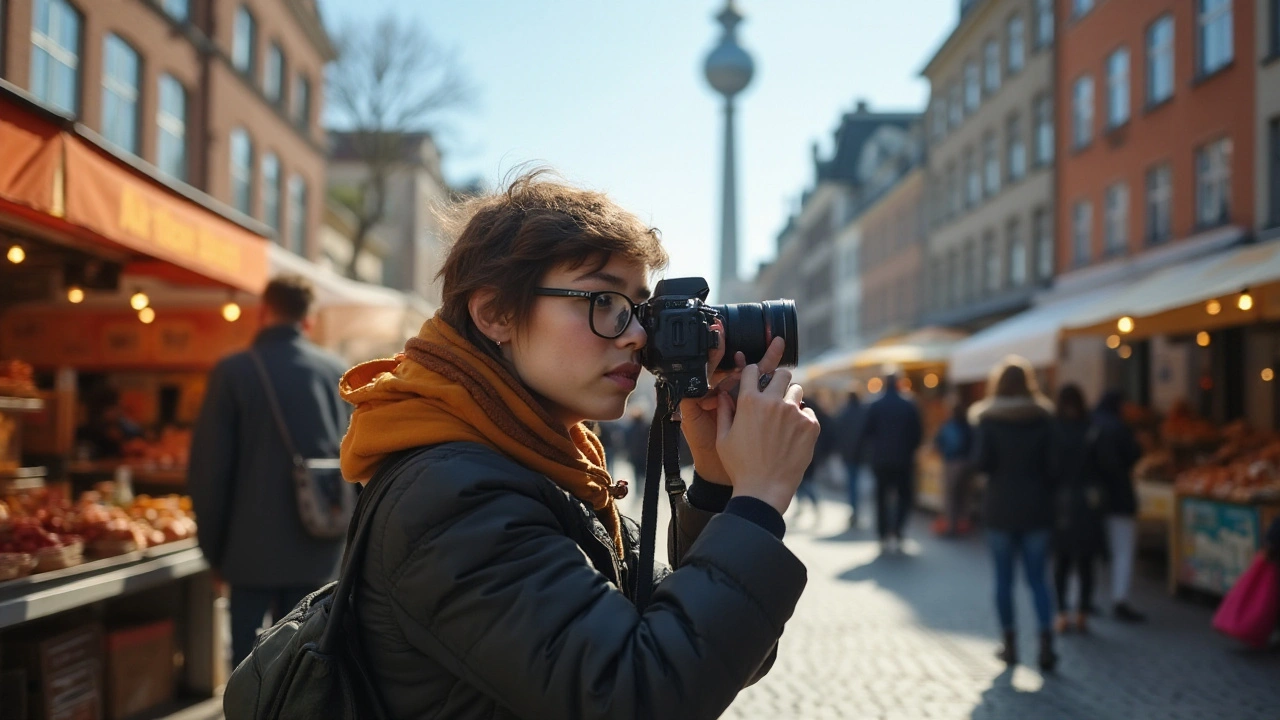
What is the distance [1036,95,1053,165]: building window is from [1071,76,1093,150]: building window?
149cm

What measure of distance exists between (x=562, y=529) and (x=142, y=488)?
24.7 ft

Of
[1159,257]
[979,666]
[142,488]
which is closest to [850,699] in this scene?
[979,666]

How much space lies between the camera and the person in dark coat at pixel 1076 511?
8.48m

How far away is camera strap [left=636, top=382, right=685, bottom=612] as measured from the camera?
5.75ft

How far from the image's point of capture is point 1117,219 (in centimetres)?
2305

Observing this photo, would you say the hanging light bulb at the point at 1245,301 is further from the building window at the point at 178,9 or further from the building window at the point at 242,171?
the building window at the point at 242,171

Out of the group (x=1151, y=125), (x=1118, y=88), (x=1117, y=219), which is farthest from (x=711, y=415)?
(x=1118, y=88)

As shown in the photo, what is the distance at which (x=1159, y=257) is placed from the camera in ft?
66.7

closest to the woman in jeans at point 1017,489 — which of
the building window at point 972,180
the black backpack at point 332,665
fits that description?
the black backpack at point 332,665

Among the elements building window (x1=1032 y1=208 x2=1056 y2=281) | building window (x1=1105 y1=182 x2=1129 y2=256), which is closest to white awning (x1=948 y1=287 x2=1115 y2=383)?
building window (x1=1105 y1=182 x2=1129 y2=256)

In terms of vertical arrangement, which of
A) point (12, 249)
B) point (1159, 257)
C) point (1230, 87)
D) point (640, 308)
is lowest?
point (640, 308)

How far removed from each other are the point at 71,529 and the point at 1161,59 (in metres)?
20.9

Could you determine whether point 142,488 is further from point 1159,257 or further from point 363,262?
point 363,262

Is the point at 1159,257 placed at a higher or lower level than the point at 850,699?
higher
